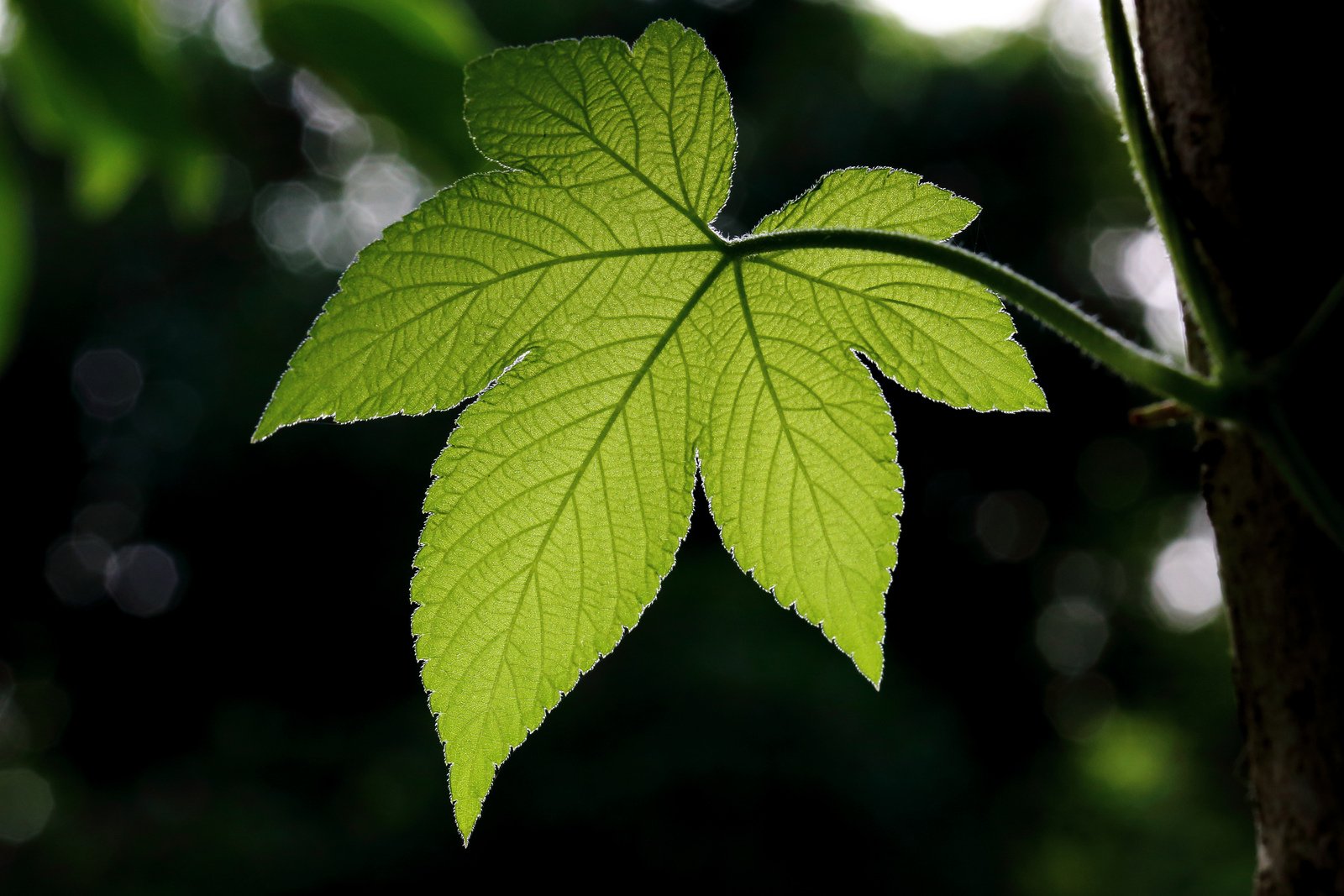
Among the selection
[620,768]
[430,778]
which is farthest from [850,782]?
[430,778]

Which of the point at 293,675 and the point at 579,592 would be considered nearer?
the point at 579,592

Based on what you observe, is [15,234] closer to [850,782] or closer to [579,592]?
[579,592]

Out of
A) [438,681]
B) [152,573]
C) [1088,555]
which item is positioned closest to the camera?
[438,681]

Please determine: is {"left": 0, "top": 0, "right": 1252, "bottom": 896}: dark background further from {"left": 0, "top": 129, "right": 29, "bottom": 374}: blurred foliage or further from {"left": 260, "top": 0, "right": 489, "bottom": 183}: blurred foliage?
{"left": 260, "top": 0, "right": 489, "bottom": 183}: blurred foliage

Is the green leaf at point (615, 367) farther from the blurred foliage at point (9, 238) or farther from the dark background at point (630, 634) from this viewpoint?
the dark background at point (630, 634)

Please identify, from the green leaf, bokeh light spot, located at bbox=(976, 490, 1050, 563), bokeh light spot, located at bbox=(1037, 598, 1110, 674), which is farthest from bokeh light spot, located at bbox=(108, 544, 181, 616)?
the green leaf

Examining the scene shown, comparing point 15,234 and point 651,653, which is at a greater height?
point 651,653
